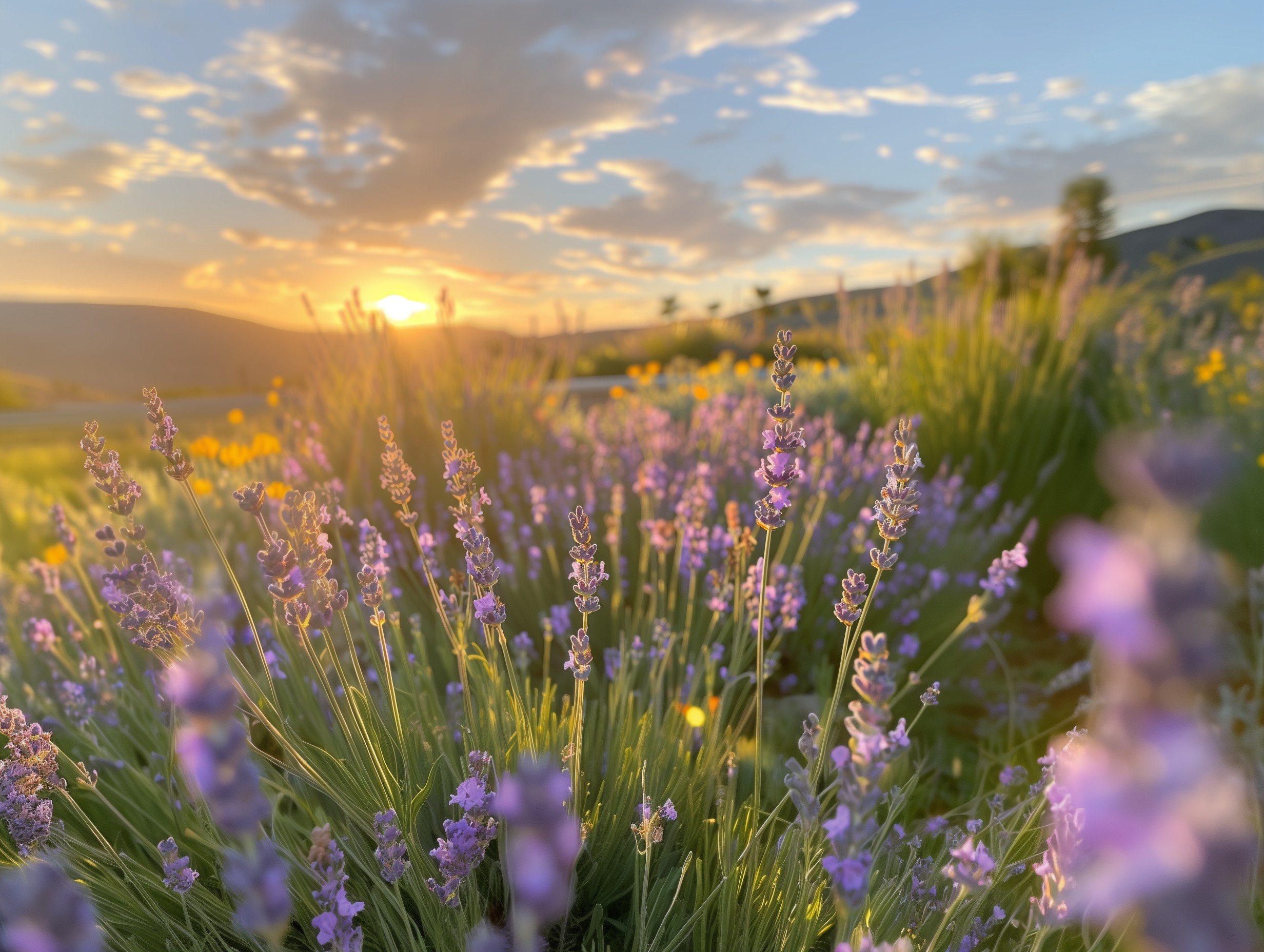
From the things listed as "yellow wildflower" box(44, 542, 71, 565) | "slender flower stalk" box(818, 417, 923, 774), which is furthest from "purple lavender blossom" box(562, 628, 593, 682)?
"yellow wildflower" box(44, 542, 71, 565)

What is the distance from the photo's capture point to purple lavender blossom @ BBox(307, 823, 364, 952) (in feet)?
2.82

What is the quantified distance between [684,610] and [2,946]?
2195mm

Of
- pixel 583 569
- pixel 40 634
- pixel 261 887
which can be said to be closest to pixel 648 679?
pixel 583 569

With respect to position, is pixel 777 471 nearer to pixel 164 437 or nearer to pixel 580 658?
pixel 580 658

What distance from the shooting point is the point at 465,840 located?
1.19 metres

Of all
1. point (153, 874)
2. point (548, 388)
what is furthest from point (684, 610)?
point (548, 388)

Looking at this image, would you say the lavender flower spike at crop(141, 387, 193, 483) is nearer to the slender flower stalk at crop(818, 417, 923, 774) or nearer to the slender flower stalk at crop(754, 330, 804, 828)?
the slender flower stalk at crop(754, 330, 804, 828)

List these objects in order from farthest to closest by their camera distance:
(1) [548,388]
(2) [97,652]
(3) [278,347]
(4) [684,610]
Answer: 1. (3) [278,347]
2. (1) [548,388]
3. (4) [684,610]
4. (2) [97,652]

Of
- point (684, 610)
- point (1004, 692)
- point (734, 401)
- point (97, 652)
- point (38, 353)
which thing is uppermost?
point (38, 353)

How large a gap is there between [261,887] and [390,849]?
0.71 m

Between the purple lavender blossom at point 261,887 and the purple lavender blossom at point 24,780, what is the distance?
36.8 inches

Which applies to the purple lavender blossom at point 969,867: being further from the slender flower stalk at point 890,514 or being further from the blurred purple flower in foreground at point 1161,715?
the blurred purple flower in foreground at point 1161,715

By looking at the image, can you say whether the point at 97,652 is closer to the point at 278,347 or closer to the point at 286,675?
the point at 286,675

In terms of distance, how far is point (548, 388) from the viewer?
5.60 meters
